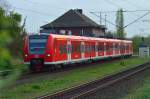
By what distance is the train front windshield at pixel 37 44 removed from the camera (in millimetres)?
34094

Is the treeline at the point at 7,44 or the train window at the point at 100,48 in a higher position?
the treeline at the point at 7,44

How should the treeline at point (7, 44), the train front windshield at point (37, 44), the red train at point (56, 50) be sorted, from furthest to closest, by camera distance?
1. the train front windshield at point (37, 44)
2. the red train at point (56, 50)
3. the treeline at point (7, 44)

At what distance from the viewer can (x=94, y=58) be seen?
48406mm

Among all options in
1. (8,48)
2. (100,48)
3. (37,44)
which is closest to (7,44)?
(8,48)

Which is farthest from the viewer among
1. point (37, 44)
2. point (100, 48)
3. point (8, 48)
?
point (100, 48)

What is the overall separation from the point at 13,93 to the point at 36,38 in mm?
15155

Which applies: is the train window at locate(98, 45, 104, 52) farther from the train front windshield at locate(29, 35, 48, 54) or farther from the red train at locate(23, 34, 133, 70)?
the train front windshield at locate(29, 35, 48, 54)

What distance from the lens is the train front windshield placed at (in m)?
34.1

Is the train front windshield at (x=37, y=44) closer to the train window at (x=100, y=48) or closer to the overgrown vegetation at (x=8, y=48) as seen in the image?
the train window at (x=100, y=48)

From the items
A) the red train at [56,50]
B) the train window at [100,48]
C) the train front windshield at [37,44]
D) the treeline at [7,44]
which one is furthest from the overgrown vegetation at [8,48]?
the train window at [100,48]

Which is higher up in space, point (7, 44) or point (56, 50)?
point (7, 44)

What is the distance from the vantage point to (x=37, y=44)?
3425 centimetres

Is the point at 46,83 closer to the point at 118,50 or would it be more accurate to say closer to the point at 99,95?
the point at 99,95

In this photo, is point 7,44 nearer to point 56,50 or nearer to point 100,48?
point 56,50
